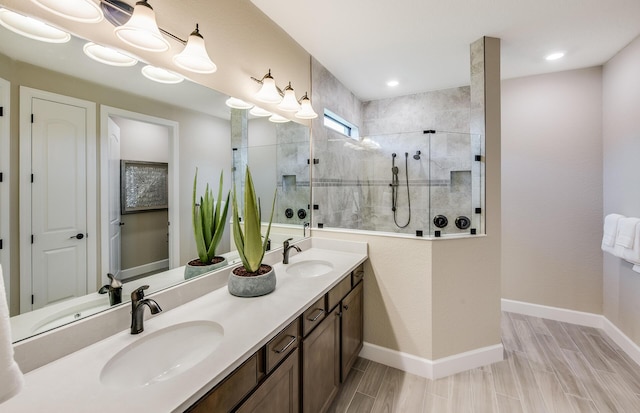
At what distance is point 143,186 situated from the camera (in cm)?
120

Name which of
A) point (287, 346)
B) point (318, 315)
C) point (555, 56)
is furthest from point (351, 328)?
point (555, 56)

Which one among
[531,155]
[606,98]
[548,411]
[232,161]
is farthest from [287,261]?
[606,98]

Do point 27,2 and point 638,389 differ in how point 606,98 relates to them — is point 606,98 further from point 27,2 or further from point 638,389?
point 27,2

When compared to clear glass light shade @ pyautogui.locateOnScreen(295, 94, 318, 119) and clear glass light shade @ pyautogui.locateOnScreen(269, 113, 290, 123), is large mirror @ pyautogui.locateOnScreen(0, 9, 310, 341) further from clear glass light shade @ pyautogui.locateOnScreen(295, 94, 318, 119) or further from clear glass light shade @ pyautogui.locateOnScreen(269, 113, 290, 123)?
clear glass light shade @ pyautogui.locateOnScreen(295, 94, 318, 119)

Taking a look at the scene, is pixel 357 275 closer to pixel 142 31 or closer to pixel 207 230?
pixel 207 230

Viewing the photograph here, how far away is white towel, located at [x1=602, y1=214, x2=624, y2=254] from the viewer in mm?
2295

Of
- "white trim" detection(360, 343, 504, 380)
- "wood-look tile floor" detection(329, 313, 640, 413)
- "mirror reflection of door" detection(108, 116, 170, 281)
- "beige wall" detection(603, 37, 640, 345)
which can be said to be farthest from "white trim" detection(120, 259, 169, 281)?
"beige wall" detection(603, 37, 640, 345)

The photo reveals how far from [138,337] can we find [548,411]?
2326 millimetres

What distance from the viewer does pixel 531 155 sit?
9.47ft

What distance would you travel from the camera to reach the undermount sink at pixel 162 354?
0.87 metres

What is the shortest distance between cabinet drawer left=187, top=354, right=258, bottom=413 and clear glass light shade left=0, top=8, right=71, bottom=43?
4.09 ft

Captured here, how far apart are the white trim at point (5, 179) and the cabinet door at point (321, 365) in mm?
1086

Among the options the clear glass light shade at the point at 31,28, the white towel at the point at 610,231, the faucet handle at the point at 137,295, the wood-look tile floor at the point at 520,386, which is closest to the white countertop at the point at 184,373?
the faucet handle at the point at 137,295

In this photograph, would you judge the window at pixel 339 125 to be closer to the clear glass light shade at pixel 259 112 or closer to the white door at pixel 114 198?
the clear glass light shade at pixel 259 112
